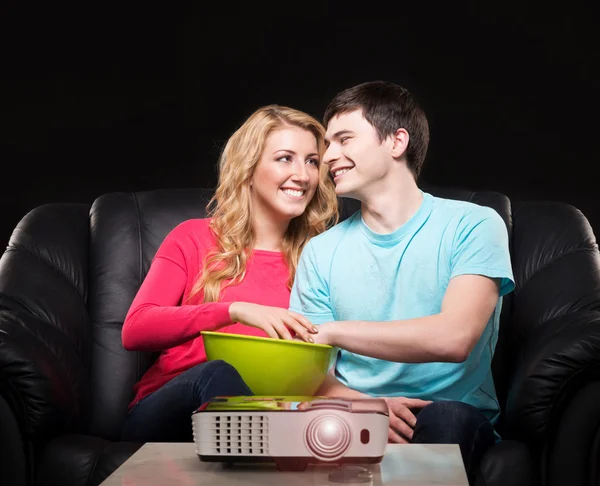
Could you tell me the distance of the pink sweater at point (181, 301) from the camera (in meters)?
2.27

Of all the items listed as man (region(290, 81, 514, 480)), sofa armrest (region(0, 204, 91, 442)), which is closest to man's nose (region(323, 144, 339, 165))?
man (region(290, 81, 514, 480))

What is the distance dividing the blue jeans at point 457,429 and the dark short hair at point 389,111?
0.73 m

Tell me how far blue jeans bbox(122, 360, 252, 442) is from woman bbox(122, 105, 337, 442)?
0.12 ft

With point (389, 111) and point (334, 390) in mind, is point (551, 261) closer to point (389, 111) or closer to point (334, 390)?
point (389, 111)

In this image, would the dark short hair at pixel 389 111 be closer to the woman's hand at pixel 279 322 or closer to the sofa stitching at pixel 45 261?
the woman's hand at pixel 279 322

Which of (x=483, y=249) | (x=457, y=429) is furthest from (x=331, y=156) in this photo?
(x=457, y=429)

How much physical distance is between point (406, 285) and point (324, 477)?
102 cm

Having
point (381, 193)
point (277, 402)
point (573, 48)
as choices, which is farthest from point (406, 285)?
point (573, 48)

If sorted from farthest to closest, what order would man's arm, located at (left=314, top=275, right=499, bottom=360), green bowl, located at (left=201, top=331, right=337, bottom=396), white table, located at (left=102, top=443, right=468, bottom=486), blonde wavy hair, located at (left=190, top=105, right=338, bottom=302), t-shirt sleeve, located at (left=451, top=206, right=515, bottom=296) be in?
blonde wavy hair, located at (left=190, top=105, right=338, bottom=302) < t-shirt sleeve, located at (left=451, top=206, right=515, bottom=296) < man's arm, located at (left=314, top=275, right=499, bottom=360) < green bowl, located at (left=201, top=331, right=337, bottom=396) < white table, located at (left=102, top=443, right=468, bottom=486)

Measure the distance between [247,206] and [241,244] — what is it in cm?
13

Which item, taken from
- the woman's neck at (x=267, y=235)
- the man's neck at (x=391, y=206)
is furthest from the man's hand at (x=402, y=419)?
the woman's neck at (x=267, y=235)

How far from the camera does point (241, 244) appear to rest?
2.65 meters

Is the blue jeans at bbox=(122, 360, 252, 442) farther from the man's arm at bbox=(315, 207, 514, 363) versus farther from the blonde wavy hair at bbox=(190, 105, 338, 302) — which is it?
the blonde wavy hair at bbox=(190, 105, 338, 302)

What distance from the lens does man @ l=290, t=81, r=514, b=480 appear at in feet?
6.83
